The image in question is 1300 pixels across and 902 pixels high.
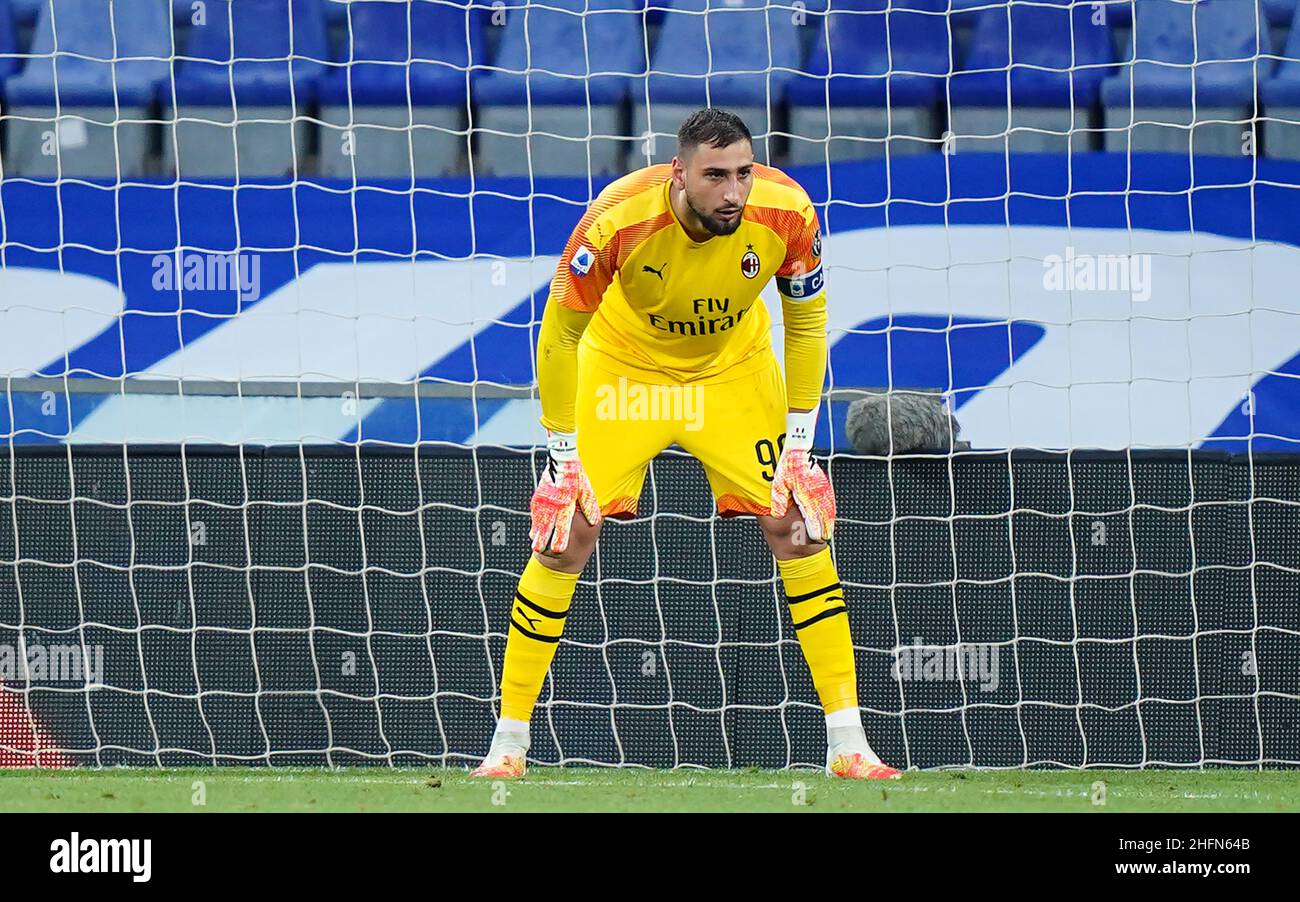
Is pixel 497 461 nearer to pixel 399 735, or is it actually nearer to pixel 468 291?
pixel 399 735

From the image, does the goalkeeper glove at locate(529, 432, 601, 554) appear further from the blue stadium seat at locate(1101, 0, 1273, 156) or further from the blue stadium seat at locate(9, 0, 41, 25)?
the blue stadium seat at locate(9, 0, 41, 25)

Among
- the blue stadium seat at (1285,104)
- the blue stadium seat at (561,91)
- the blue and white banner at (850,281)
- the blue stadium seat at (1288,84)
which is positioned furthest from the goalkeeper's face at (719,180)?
the blue stadium seat at (1288,84)

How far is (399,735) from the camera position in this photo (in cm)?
516

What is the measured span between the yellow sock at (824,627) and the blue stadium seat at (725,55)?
3.17 metres

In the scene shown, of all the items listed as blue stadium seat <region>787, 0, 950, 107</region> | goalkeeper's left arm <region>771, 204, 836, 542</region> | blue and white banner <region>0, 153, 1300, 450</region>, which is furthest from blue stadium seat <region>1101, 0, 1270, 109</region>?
goalkeeper's left arm <region>771, 204, 836, 542</region>

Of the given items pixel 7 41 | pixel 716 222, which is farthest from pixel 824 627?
pixel 7 41

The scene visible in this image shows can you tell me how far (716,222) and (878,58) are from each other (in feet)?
11.1

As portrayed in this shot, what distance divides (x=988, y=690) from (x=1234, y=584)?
0.76 m

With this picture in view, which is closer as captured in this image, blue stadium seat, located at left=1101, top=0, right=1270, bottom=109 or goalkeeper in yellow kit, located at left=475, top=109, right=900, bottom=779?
goalkeeper in yellow kit, located at left=475, top=109, right=900, bottom=779

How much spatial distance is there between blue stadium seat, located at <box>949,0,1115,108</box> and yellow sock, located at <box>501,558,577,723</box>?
11.7 feet

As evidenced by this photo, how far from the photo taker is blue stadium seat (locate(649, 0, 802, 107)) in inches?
281

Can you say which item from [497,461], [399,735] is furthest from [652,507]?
[399,735]

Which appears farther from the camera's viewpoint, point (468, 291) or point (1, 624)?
point (468, 291)

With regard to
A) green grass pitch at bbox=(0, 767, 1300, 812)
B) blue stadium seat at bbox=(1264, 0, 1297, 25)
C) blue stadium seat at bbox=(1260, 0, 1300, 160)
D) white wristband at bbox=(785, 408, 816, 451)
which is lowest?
green grass pitch at bbox=(0, 767, 1300, 812)
